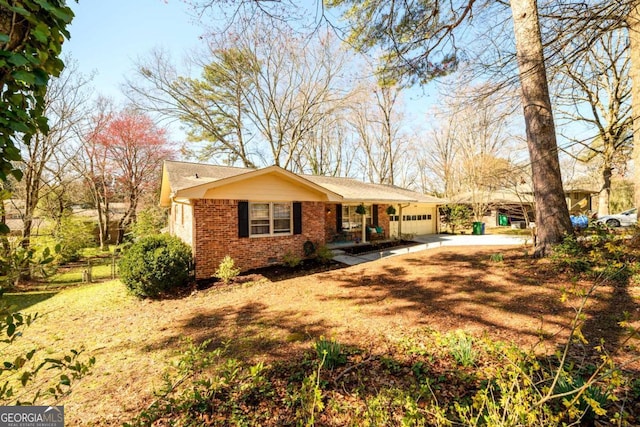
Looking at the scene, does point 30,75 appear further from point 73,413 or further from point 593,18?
point 593,18

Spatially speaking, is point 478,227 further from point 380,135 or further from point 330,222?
point 380,135

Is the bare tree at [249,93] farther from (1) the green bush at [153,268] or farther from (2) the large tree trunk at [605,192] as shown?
(2) the large tree trunk at [605,192]

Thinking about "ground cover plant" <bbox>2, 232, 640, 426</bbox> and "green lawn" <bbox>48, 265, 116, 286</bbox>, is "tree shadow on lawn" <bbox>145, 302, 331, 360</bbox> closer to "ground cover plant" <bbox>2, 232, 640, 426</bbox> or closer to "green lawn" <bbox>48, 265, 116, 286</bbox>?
"ground cover plant" <bbox>2, 232, 640, 426</bbox>

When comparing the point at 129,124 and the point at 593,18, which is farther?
the point at 129,124

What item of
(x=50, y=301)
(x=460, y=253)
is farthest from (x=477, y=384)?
(x=50, y=301)

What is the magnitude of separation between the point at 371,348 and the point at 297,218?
6.81m

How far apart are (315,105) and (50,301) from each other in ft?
55.6

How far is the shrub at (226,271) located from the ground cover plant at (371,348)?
385mm

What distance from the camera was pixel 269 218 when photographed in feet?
31.8

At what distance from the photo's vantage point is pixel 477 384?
2.97 m

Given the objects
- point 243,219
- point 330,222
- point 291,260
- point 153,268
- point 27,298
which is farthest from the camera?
point 330,222

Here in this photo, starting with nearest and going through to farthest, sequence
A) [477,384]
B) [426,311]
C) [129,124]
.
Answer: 1. [477,384]
2. [426,311]
3. [129,124]

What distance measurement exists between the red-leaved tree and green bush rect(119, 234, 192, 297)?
37.8ft

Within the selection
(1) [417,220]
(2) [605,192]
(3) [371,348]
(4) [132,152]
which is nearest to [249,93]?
(4) [132,152]
